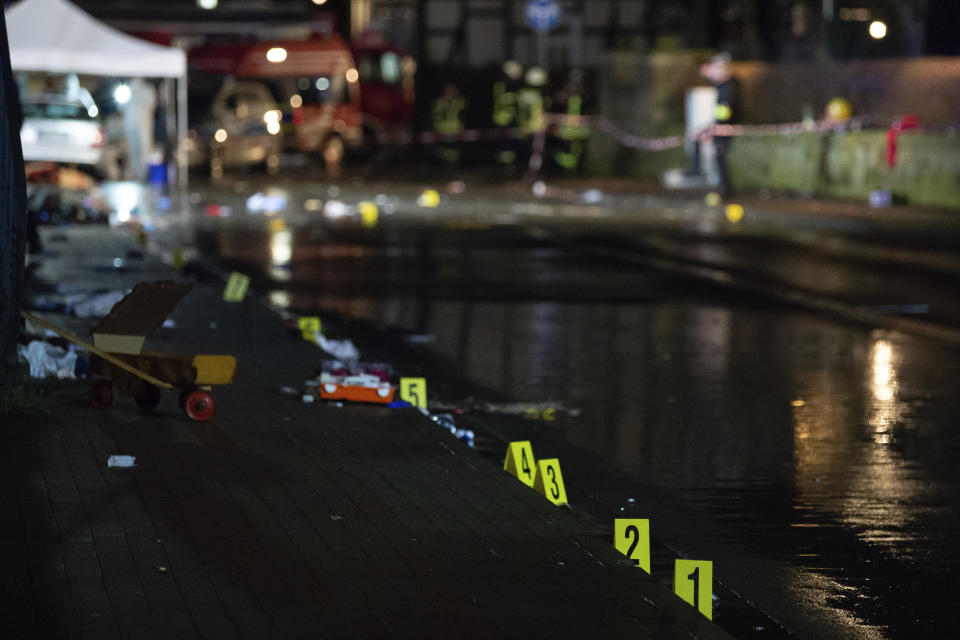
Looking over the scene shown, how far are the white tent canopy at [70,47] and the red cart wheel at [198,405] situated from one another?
16.8 m

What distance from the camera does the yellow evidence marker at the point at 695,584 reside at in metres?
6.27

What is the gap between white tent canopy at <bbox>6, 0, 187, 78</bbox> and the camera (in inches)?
1000

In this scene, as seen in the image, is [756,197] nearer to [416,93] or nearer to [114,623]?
[416,93]

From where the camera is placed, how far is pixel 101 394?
9617 millimetres

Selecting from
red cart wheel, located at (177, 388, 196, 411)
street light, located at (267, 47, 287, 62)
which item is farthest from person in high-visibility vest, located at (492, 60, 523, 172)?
red cart wheel, located at (177, 388, 196, 411)

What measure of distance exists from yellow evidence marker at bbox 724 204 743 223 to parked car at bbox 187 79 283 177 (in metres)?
17.3

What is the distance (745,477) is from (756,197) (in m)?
27.9

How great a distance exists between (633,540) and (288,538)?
128cm

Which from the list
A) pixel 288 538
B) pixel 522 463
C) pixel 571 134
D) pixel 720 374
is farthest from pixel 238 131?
pixel 288 538

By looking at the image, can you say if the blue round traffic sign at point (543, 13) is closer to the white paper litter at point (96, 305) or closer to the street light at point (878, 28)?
the street light at point (878, 28)

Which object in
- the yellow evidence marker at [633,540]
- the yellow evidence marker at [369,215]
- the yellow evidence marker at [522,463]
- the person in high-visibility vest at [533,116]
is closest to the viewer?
the yellow evidence marker at [633,540]

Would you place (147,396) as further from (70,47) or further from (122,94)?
(122,94)

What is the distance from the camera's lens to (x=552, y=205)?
1340 inches

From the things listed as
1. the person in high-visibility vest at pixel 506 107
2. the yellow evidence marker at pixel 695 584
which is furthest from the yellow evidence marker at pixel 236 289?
the person in high-visibility vest at pixel 506 107
